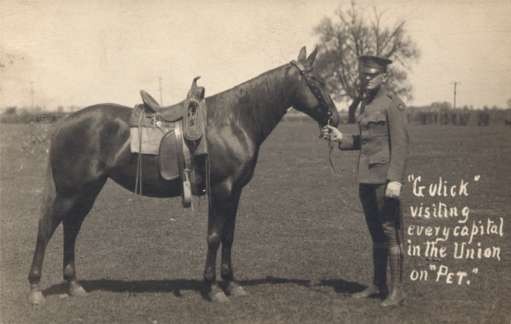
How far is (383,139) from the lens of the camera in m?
5.69

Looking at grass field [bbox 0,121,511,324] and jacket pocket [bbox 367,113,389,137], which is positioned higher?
jacket pocket [bbox 367,113,389,137]

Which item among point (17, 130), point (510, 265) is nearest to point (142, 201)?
point (510, 265)

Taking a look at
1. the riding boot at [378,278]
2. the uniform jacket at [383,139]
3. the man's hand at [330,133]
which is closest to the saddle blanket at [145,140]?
the man's hand at [330,133]

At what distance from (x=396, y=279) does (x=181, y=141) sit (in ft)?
8.84

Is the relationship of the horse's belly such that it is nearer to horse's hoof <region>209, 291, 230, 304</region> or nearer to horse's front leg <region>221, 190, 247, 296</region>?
horse's front leg <region>221, 190, 247, 296</region>

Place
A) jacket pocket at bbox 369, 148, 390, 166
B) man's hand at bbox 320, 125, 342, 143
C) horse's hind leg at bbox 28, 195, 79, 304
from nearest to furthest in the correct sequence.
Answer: jacket pocket at bbox 369, 148, 390, 166 < horse's hind leg at bbox 28, 195, 79, 304 < man's hand at bbox 320, 125, 342, 143

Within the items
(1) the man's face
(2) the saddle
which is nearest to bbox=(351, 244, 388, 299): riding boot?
(1) the man's face

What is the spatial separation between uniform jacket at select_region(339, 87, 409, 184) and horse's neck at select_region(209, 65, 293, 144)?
904mm

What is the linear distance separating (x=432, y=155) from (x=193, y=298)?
18.1 metres

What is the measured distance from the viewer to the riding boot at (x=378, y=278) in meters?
5.88

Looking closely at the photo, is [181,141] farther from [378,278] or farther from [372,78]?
[378,278]

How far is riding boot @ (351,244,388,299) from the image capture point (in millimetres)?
5875

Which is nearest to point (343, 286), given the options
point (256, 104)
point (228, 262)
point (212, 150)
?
point (228, 262)

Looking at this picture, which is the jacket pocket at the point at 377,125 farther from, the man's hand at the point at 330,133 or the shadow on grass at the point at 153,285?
the shadow on grass at the point at 153,285
